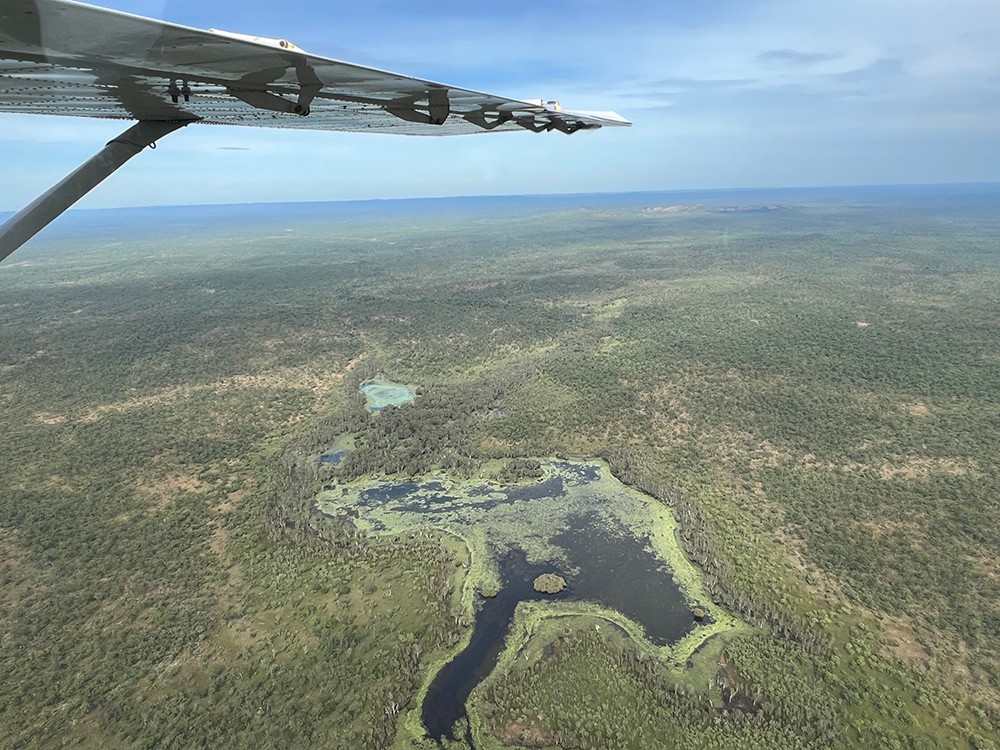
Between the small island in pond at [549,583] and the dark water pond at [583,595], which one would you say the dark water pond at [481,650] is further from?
the small island in pond at [549,583]

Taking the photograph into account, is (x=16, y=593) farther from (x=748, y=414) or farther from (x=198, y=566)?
(x=748, y=414)

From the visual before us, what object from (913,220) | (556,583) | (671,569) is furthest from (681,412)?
(913,220)

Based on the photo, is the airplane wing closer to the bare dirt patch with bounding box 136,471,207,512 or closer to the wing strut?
the wing strut

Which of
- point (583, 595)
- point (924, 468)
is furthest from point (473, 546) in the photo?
point (924, 468)

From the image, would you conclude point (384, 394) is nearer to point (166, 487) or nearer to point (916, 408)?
point (166, 487)

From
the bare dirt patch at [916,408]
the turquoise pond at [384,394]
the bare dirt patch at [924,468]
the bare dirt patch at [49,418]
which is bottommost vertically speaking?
the bare dirt patch at [49,418]

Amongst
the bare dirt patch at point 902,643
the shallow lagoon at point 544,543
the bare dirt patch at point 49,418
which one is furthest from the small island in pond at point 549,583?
the bare dirt patch at point 49,418
